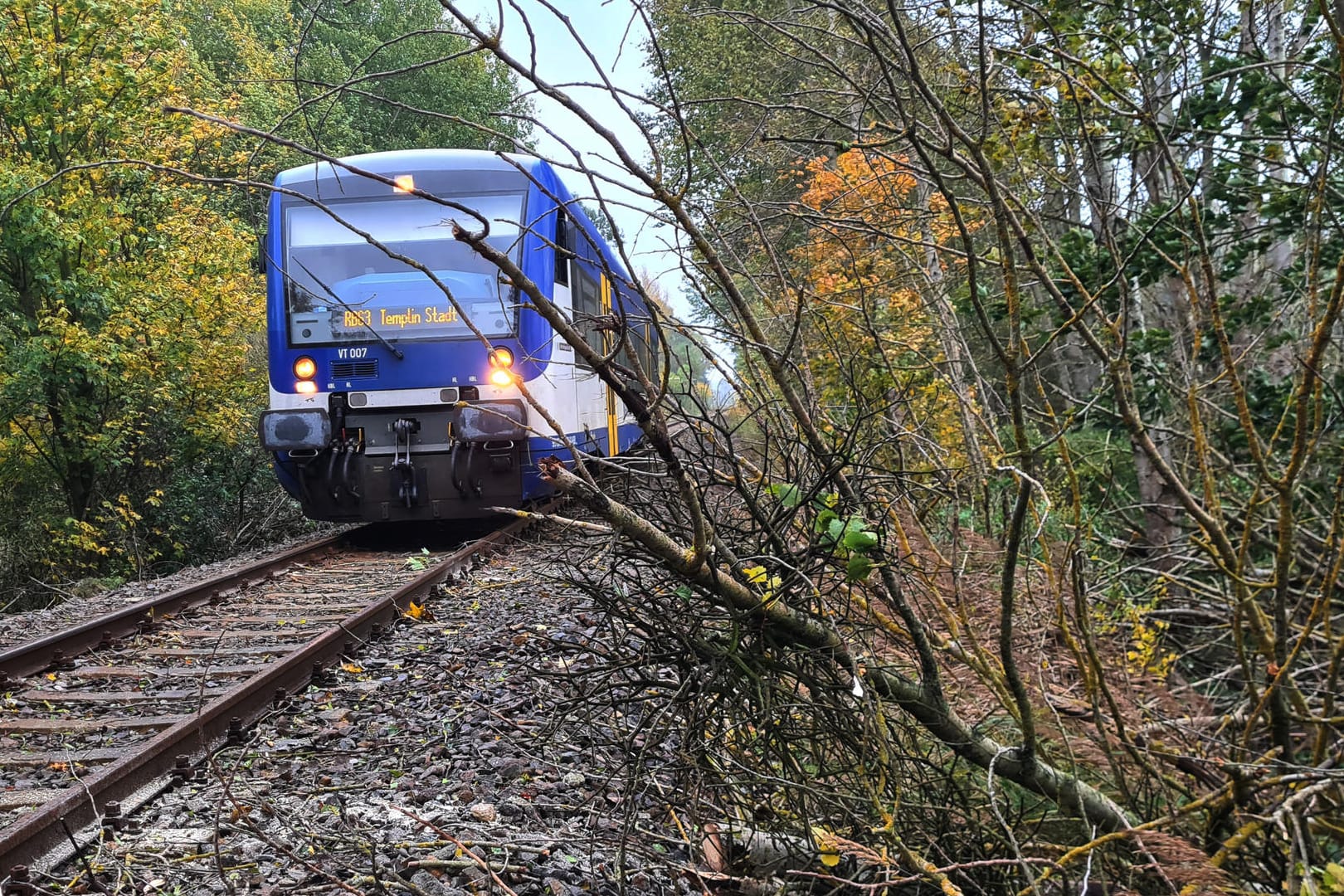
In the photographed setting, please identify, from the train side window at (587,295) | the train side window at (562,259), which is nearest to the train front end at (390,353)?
the train side window at (562,259)

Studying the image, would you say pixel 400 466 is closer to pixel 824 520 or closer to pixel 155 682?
pixel 155 682

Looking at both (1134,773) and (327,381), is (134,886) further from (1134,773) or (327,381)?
(327,381)

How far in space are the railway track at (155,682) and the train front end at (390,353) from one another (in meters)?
1.05

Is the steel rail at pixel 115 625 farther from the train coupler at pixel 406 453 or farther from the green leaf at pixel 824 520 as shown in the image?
the green leaf at pixel 824 520

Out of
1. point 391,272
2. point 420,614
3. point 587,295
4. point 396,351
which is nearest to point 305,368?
point 396,351

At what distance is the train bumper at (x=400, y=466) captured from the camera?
8453mm

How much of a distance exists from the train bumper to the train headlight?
34 centimetres

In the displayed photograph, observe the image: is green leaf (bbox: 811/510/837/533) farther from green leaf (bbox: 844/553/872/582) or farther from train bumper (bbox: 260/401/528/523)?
train bumper (bbox: 260/401/528/523)

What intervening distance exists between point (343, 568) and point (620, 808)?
5.67 meters

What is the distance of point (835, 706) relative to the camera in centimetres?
238

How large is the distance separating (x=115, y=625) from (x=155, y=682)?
1.37 meters

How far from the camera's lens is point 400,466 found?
8.39m

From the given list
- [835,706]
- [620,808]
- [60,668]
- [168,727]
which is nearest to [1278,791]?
[835,706]

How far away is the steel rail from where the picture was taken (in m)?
4.99
